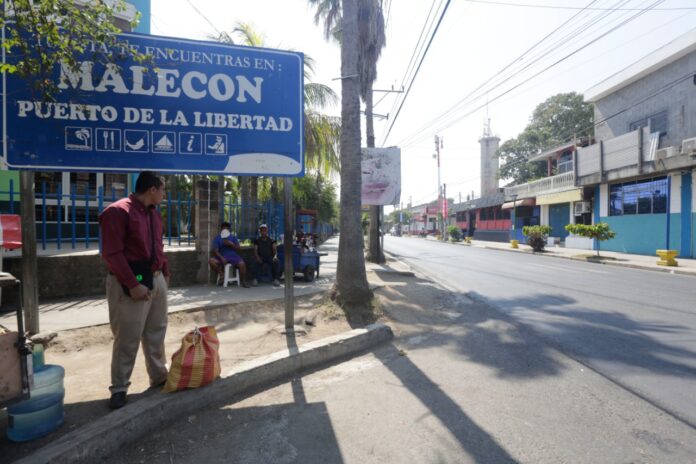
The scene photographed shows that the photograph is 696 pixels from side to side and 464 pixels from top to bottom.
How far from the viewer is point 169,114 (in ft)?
15.9

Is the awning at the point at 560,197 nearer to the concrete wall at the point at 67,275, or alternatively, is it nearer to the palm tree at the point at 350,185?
the palm tree at the point at 350,185

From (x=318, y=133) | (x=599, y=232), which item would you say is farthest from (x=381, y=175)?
(x=599, y=232)

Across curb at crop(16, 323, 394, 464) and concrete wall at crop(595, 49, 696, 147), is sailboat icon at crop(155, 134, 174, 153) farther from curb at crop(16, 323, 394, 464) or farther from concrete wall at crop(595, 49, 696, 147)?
concrete wall at crop(595, 49, 696, 147)

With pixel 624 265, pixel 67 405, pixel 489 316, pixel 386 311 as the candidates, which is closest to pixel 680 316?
pixel 489 316

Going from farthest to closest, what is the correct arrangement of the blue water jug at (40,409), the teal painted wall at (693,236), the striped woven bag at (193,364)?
the teal painted wall at (693,236)
the striped woven bag at (193,364)
the blue water jug at (40,409)

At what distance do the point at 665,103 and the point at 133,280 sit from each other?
25.8m

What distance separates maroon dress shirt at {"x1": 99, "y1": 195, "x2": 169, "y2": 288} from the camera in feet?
9.85

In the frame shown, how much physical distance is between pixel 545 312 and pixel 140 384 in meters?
6.39

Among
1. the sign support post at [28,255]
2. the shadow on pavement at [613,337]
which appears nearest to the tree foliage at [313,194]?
the shadow on pavement at [613,337]

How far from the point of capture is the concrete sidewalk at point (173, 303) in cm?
531

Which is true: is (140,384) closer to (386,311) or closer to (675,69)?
(386,311)

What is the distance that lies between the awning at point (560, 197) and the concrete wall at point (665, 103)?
3851 millimetres

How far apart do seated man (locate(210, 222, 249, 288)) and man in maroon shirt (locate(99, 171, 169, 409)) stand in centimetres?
512

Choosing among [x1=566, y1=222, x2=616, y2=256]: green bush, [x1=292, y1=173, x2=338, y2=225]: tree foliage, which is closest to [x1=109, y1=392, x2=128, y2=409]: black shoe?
[x1=292, y1=173, x2=338, y2=225]: tree foliage
